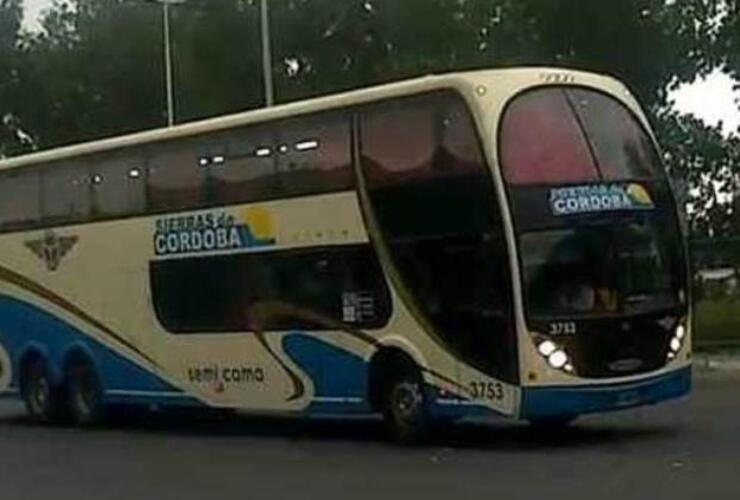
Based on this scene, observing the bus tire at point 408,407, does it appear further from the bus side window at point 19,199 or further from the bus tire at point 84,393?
the bus side window at point 19,199

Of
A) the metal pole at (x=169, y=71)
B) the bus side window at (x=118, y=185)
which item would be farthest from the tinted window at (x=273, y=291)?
the metal pole at (x=169, y=71)

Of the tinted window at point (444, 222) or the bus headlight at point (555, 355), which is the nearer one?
the bus headlight at point (555, 355)

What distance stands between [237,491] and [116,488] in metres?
1.48

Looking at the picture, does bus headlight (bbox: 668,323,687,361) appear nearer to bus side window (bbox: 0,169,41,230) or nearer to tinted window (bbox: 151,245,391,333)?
tinted window (bbox: 151,245,391,333)

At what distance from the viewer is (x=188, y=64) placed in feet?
188

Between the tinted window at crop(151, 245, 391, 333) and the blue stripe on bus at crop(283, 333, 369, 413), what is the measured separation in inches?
7.9

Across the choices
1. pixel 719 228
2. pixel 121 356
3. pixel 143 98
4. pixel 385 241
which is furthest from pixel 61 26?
pixel 385 241

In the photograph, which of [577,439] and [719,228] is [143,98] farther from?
[577,439]

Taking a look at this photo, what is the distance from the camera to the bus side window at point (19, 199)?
27.5m

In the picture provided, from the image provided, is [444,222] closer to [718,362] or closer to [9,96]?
[718,362]

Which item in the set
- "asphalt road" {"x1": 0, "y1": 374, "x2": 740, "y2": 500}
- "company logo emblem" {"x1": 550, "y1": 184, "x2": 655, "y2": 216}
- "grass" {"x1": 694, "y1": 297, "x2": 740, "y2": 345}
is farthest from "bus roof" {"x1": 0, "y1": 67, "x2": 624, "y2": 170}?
"grass" {"x1": 694, "y1": 297, "x2": 740, "y2": 345}

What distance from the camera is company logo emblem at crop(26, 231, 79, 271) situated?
26766mm

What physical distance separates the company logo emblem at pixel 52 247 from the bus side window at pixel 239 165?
11.5 ft

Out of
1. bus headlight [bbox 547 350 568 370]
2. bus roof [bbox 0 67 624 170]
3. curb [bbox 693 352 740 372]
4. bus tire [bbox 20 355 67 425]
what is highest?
bus roof [bbox 0 67 624 170]
